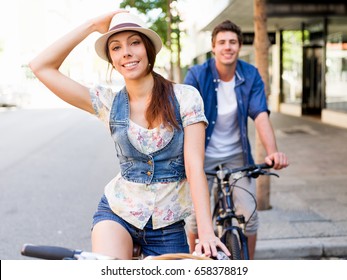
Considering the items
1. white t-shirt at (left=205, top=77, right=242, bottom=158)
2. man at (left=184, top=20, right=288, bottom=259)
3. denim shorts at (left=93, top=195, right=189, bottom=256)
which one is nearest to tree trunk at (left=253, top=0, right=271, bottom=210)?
man at (left=184, top=20, right=288, bottom=259)

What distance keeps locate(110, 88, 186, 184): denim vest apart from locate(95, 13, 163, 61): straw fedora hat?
0.89ft

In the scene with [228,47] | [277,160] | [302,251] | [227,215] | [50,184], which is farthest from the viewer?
[50,184]

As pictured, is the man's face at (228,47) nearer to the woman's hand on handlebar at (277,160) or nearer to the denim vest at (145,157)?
the woman's hand on handlebar at (277,160)

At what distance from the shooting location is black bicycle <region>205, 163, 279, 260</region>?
3.10 m

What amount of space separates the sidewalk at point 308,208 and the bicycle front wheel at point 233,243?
176 centimetres

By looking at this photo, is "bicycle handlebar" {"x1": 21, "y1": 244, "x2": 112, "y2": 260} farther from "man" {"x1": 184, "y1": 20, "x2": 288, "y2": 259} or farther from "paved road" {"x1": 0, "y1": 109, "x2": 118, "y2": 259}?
"paved road" {"x1": 0, "y1": 109, "x2": 118, "y2": 259}

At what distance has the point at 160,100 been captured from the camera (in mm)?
2260

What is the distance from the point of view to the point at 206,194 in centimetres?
217

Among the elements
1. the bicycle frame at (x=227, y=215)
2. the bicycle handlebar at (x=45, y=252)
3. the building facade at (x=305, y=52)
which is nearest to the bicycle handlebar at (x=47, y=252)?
the bicycle handlebar at (x=45, y=252)

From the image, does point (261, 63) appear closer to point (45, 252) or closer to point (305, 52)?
point (45, 252)

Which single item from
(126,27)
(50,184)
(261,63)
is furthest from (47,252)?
(50,184)

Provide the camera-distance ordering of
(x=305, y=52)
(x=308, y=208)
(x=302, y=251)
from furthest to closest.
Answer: (x=305, y=52)
(x=308, y=208)
(x=302, y=251)

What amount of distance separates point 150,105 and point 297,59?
18.3 m

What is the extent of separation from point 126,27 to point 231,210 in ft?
4.99
